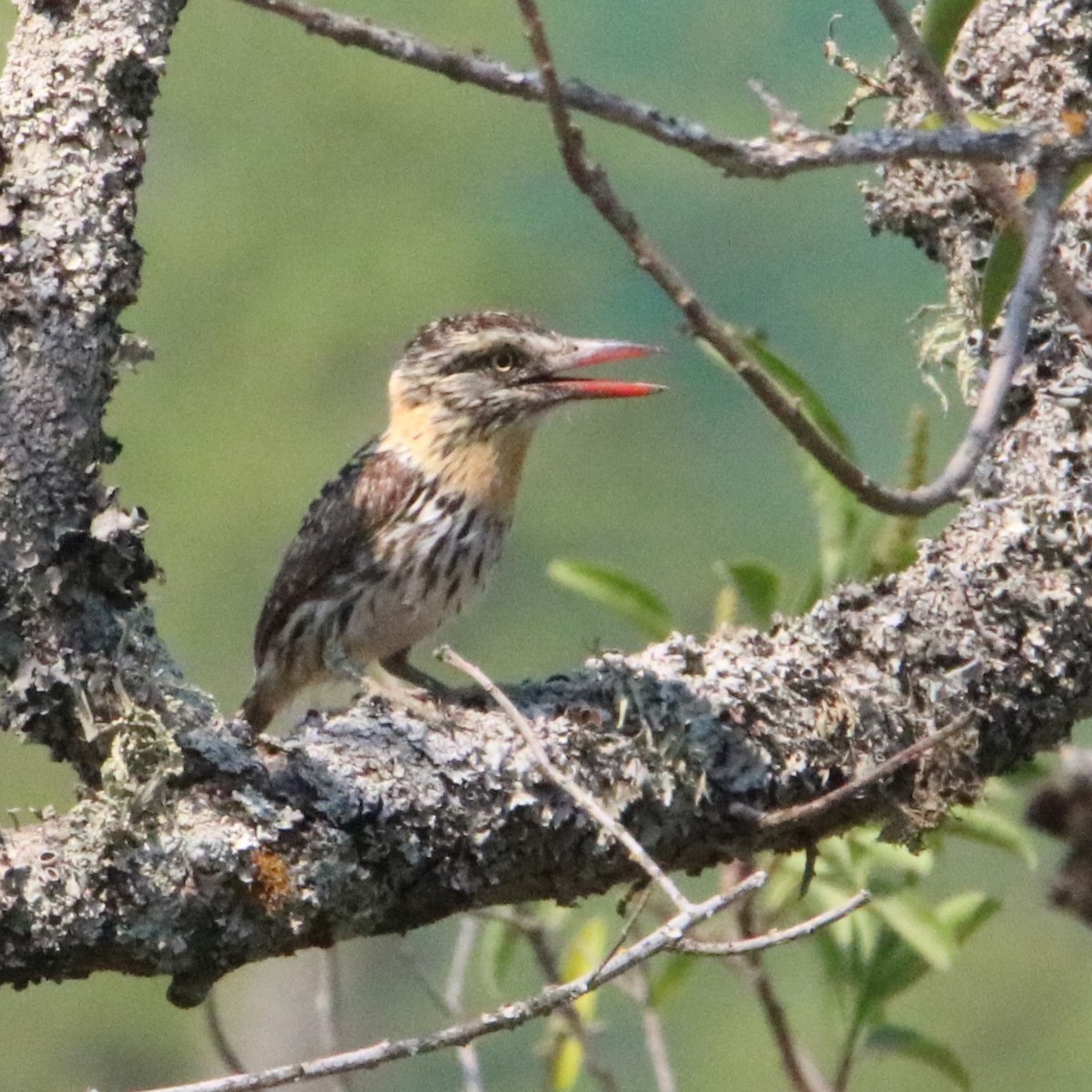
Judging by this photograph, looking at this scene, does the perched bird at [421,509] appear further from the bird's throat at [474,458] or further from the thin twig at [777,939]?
the thin twig at [777,939]

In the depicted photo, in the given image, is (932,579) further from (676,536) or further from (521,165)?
(521,165)

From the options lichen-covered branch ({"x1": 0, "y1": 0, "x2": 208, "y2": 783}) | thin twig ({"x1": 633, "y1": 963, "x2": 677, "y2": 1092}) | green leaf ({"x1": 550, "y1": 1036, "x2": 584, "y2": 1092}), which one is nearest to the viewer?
lichen-covered branch ({"x1": 0, "y1": 0, "x2": 208, "y2": 783})

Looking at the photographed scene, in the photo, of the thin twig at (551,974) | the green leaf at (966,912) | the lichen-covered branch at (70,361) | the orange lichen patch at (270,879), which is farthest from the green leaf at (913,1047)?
the lichen-covered branch at (70,361)

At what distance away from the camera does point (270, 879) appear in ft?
7.38

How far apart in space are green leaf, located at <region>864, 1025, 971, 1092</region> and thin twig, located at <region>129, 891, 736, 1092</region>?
2.00 meters

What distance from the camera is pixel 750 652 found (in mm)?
2861

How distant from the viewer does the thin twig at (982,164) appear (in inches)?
72.3

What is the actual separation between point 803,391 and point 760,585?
37 cm

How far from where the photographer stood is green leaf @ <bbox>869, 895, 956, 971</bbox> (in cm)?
355

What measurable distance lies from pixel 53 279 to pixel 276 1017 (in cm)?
630

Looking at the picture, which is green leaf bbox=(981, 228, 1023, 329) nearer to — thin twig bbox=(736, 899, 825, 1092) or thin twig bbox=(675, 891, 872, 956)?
thin twig bbox=(675, 891, 872, 956)

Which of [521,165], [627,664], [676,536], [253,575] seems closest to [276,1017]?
[253,575]

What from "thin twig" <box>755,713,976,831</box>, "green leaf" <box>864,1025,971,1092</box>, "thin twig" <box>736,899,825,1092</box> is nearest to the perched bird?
"thin twig" <box>736,899,825,1092</box>

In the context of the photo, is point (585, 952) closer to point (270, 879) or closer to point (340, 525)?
point (340, 525)
